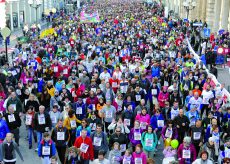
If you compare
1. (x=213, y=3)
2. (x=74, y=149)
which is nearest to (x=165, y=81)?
(x=74, y=149)

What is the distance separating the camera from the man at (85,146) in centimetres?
1008

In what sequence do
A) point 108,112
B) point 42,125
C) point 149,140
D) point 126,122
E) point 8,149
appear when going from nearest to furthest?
point 8,149 → point 149,140 → point 42,125 → point 126,122 → point 108,112

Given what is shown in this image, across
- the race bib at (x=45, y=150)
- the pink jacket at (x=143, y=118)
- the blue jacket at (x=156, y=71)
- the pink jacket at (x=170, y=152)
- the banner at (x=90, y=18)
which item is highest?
the banner at (x=90, y=18)

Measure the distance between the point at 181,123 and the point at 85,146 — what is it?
2.87 m

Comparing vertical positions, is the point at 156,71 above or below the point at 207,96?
above

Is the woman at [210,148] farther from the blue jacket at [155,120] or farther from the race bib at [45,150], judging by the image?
the race bib at [45,150]

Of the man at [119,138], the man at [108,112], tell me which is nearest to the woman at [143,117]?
the man at [108,112]

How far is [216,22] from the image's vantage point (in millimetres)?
38375

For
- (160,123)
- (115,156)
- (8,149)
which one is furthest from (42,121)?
(160,123)

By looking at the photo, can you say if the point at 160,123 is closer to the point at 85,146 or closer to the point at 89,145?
the point at 89,145

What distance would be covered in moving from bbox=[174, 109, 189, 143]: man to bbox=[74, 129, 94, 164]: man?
259 centimetres

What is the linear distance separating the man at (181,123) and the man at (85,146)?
2.59 m

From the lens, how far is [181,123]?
11656 millimetres

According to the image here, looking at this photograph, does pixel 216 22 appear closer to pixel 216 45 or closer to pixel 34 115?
pixel 216 45
